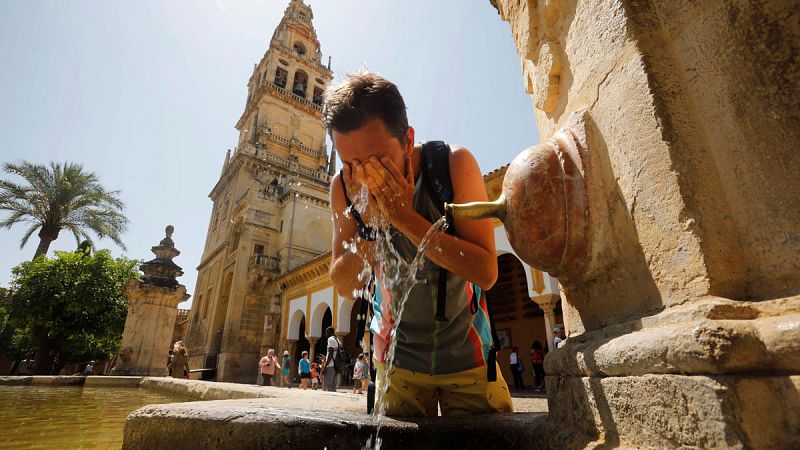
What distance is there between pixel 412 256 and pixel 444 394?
588 millimetres

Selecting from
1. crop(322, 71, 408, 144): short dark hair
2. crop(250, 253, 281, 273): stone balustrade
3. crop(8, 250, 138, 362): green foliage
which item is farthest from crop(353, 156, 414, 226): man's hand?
crop(250, 253, 281, 273): stone balustrade

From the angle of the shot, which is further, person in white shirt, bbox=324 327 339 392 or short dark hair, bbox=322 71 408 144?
person in white shirt, bbox=324 327 339 392

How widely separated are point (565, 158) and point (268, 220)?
23847 millimetres

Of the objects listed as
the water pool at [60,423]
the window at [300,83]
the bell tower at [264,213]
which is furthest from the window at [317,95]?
the water pool at [60,423]

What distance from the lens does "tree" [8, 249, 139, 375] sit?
53.6 ft

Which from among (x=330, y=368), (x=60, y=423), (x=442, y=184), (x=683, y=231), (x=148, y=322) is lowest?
(x=60, y=423)

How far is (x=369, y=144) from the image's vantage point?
4.74 ft

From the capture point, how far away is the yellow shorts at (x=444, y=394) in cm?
157

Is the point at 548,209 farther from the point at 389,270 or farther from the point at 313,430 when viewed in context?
the point at 313,430

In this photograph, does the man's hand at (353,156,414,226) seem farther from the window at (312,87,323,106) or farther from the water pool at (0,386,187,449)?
the window at (312,87,323,106)

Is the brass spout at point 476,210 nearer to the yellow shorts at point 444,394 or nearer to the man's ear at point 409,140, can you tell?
the man's ear at point 409,140

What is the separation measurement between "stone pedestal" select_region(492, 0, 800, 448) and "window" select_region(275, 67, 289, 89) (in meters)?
32.4

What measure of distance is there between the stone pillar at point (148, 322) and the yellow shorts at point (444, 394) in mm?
10627

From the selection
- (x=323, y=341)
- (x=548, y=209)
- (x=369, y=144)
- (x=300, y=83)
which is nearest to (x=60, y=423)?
(x=369, y=144)
